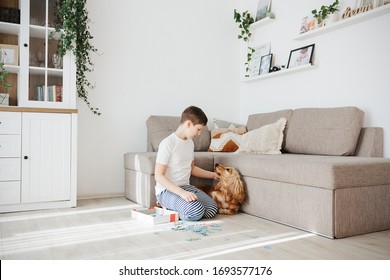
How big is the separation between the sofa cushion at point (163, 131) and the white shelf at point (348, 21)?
1.35 metres

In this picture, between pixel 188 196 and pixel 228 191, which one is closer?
pixel 188 196

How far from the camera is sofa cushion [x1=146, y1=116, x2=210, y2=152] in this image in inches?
138

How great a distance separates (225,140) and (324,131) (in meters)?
0.98

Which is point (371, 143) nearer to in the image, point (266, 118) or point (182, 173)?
point (266, 118)

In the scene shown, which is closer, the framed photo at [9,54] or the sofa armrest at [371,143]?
the sofa armrest at [371,143]

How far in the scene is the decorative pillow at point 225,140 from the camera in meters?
3.54

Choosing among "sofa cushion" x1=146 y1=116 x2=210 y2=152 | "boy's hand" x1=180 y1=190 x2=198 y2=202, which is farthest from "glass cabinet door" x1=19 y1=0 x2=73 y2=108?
"boy's hand" x1=180 y1=190 x2=198 y2=202

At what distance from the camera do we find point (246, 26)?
13.8ft

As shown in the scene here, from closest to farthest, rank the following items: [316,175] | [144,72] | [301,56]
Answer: [316,175] < [301,56] < [144,72]

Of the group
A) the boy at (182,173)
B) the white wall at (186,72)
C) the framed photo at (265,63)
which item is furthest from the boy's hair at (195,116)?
the framed photo at (265,63)

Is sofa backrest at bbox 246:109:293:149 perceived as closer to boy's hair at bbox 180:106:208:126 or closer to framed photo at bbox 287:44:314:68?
framed photo at bbox 287:44:314:68

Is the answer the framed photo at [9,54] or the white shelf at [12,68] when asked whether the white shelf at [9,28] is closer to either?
the framed photo at [9,54]

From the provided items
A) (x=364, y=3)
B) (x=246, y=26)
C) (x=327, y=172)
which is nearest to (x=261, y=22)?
(x=246, y=26)

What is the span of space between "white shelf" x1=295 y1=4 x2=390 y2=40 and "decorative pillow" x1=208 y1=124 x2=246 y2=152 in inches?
43.6
